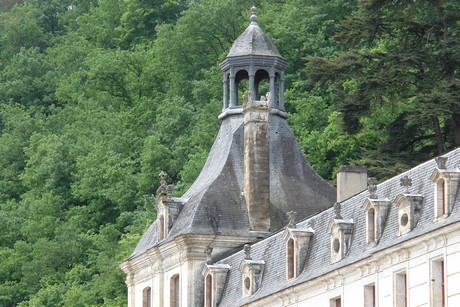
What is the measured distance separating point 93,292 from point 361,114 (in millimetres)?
31228

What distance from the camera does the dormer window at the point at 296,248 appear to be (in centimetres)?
6281

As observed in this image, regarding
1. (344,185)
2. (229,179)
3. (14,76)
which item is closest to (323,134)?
(229,179)

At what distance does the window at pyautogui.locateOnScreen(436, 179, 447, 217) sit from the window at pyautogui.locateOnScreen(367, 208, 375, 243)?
396 cm

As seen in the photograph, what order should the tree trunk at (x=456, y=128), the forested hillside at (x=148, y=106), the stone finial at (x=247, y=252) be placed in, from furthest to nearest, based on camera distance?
the forested hillside at (x=148, y=106), the tree trunk at (x=456, y=128), the stone finial at (x=247, y=252)

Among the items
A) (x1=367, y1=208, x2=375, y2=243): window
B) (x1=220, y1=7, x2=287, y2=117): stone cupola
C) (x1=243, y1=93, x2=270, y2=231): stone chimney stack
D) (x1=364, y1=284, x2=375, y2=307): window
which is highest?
(x1=220, y1=7, x2=287, y2=117): stone cupola

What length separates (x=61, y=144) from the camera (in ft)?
419

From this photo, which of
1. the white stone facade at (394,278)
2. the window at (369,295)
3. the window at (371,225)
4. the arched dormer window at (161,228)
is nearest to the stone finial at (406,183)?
the white stone facade at (394,278)

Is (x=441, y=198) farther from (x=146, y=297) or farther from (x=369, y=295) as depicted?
(x=146, y=297)

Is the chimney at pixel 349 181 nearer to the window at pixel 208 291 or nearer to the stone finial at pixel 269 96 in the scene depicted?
the window at pixel 208 291

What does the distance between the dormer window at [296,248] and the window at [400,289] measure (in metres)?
6.27

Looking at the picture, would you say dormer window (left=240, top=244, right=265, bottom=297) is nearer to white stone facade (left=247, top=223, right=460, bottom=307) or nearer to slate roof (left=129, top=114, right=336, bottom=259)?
white stone facade (left=247, top=223, right=460, bottom=307)

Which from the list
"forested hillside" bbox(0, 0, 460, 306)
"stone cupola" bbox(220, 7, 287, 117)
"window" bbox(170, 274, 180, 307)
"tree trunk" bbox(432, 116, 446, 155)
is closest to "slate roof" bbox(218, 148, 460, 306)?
"window" bbox(170, 274, 180, 307)

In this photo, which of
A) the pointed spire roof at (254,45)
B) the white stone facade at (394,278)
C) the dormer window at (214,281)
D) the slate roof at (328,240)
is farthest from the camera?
the pointed spire roof at (254,45)

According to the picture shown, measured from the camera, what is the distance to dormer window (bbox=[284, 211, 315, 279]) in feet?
206
